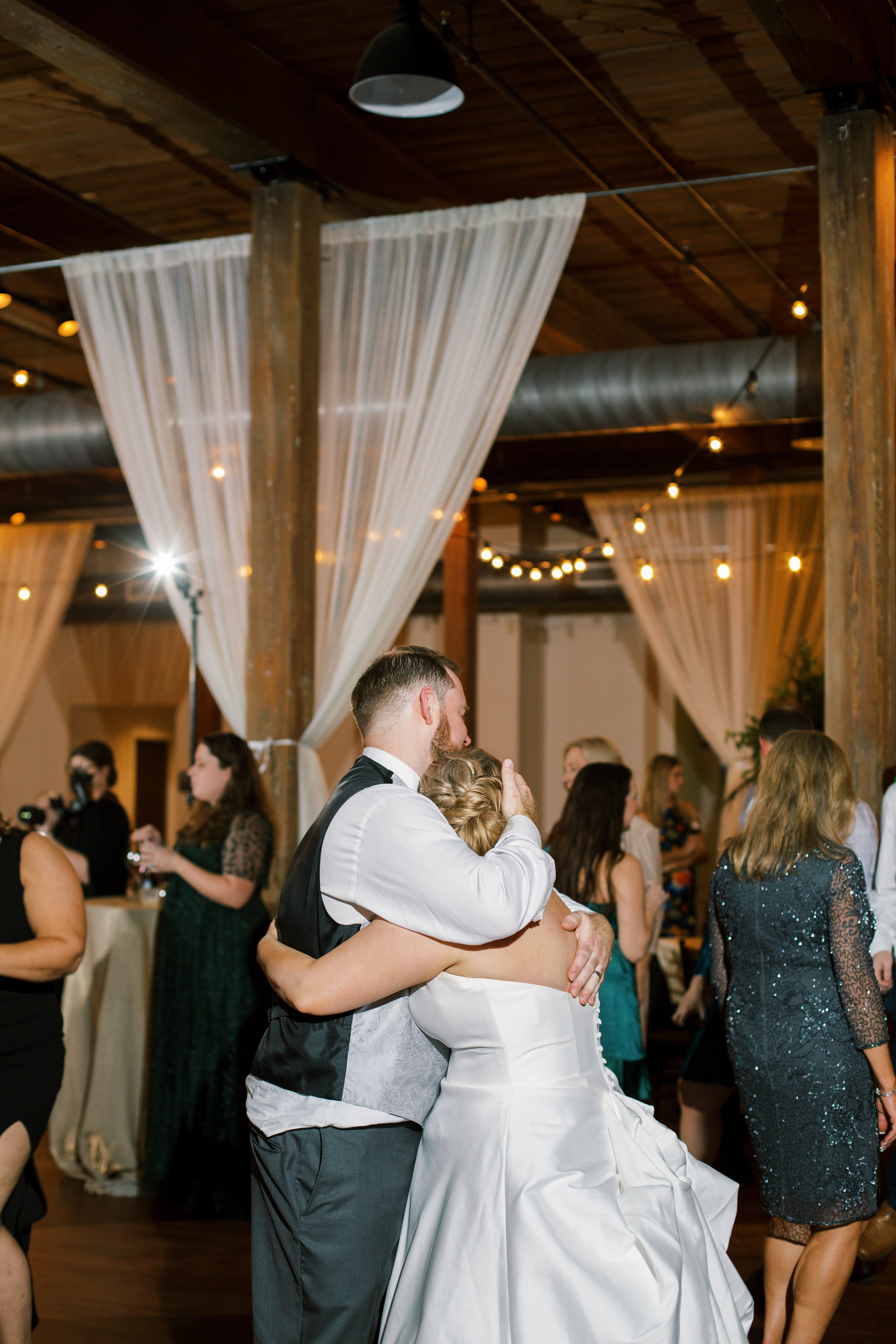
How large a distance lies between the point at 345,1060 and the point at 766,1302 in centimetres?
159

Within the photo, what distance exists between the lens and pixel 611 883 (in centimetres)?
384

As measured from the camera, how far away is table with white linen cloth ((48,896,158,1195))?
4.68 metres

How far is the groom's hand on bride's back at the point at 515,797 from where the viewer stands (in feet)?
6.65

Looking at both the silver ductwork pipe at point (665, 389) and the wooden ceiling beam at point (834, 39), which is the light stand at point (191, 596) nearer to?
the silver ductwork pipe at point (665, 389)

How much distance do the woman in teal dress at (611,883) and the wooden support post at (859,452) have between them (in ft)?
3.38

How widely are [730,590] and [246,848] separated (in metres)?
5.57

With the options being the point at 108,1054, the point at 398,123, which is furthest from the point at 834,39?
the point at 108,1054

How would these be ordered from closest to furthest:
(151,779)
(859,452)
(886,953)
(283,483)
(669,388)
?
(886,953), (859,452), (283,483), (669,388), (151,779)

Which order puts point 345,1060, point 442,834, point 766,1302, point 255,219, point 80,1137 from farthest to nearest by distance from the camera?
point 255,219
point 80,1137
point 766,1302
point 345,1060
point 442,834

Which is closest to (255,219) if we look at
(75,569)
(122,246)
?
(122,246)

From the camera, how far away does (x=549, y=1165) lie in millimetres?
1967

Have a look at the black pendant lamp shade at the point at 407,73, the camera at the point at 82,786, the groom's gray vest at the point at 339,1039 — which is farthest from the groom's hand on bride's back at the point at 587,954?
the camera at the point at 82,786

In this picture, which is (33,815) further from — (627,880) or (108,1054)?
(627,880)

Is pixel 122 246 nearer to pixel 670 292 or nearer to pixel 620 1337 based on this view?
pixel 670 292
